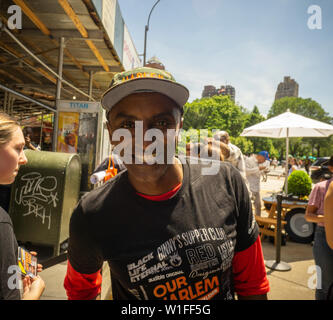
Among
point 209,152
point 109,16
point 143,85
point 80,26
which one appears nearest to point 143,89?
point 143,85

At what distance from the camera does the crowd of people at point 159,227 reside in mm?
1175

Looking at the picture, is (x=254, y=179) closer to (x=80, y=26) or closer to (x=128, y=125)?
(x=80, y=26)

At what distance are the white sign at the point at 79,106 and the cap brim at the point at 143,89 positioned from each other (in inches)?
221

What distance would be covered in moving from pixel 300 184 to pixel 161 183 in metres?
7.05

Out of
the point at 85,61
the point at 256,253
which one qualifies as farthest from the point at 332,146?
the point at 256,253

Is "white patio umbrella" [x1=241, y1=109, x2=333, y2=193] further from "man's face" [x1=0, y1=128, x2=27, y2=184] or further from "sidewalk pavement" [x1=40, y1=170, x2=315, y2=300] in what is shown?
"man's face" [x1=0, y1=128, x2=27, y2=184]

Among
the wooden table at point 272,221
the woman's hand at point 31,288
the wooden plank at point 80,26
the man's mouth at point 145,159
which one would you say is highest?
the wooden plank at point 80,26

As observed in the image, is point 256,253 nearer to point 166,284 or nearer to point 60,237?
point 166,284

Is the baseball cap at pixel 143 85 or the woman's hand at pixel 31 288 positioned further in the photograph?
the woman's hand at pixel 31 288

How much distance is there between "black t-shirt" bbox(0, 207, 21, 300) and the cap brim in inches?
38.4

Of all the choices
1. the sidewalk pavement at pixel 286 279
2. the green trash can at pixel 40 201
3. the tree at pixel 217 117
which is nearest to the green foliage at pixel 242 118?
the tree at pixel 217 117

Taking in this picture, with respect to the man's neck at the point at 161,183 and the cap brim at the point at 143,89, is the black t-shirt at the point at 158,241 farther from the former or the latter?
the cap brim at the point at 143,89

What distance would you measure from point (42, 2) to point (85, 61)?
128 inches
